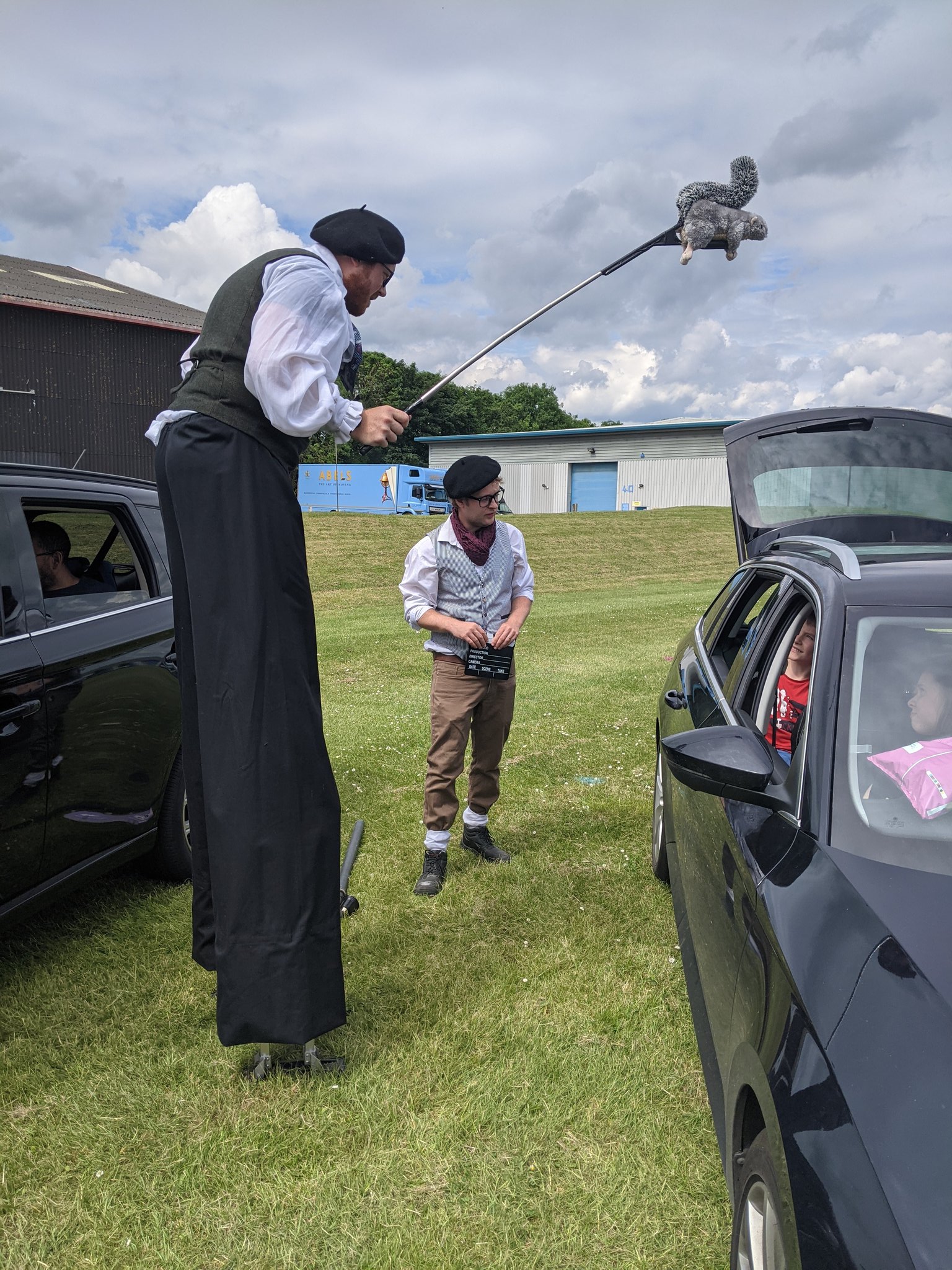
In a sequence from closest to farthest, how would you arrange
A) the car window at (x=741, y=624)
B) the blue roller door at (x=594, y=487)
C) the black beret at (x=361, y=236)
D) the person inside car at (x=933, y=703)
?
the person inside car at (x=933, y=703) < the black beret at (x=361, y=236) < the car window at (x=741, y=624) < the blue roller door at (x=594, y=487)

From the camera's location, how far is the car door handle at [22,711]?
122 inches

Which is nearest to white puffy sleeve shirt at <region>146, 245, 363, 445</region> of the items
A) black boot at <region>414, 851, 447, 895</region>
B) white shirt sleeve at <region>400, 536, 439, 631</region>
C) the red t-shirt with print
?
the red t-shirt with print

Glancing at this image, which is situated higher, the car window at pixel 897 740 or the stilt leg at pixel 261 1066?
the car window at pixel 897 740

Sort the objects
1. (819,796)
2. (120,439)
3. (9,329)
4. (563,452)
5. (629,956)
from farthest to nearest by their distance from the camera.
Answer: (563,452) → (120,439) → (9,329) → (629,956) → (819,796)

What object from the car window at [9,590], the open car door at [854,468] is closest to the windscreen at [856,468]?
the open car door at [854,468]

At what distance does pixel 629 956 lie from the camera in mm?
3699

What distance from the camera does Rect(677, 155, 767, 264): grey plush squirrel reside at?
3.52 m

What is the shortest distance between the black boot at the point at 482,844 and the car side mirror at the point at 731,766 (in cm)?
252

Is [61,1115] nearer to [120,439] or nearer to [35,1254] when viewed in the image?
[35,1254]

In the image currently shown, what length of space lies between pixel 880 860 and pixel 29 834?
2681mm

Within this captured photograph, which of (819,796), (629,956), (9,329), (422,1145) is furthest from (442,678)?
(9,329)

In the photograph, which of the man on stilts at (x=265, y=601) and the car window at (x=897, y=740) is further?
the man on stilts at (x=265, y=601)

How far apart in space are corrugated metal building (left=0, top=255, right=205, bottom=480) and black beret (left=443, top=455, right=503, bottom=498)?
2233 centimetres

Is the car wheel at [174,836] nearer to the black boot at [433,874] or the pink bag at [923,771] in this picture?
the black boot at [433,874]
